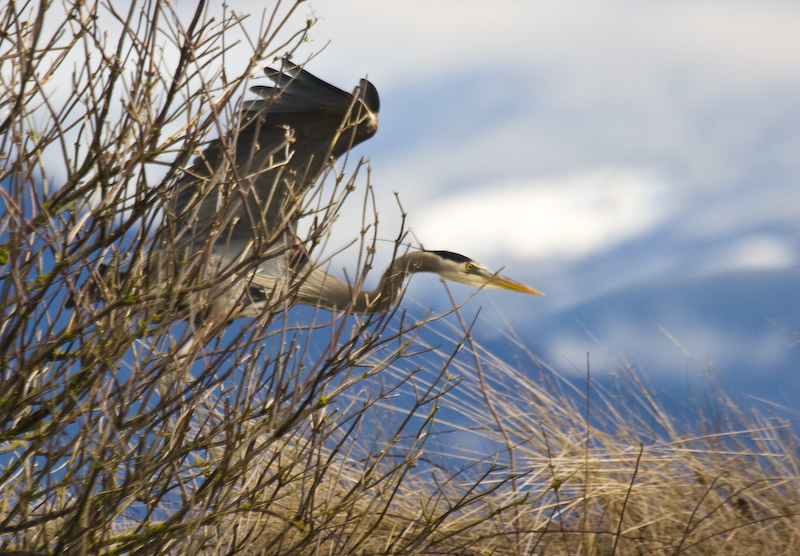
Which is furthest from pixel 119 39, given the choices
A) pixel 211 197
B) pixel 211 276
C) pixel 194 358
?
pixel 211 197

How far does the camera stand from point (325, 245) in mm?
1865

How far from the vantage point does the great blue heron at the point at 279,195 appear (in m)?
1.78

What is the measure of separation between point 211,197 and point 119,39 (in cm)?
249

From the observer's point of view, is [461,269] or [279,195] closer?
[279,195]

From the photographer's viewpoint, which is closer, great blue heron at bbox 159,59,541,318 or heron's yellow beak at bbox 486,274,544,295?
great blue heron at bbox 159,59,541,318

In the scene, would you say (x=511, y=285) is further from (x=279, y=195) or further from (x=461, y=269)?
(x=279, y=195)

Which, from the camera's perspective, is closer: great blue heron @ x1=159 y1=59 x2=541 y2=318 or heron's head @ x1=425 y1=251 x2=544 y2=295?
great blue heron @ x1=159 y1=59 x2=541 y2=318

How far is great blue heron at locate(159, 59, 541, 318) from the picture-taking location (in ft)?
5.83

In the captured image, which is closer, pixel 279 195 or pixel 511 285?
pixel 279 195

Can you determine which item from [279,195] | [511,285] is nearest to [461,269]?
[511,285]

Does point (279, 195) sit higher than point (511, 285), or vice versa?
point (279, 195)

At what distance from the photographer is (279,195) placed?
4926 millimetres

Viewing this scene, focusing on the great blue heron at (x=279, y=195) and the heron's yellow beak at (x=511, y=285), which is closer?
the great blue heron at (x=279, y=195)

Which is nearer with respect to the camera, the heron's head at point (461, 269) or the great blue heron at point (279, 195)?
the great blue heron at point (279, 195)
